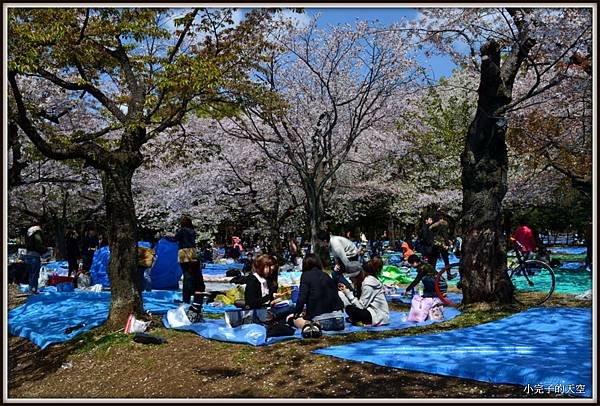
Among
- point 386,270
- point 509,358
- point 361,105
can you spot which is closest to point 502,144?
point 509,358

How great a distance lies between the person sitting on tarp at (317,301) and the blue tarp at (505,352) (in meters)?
0.70

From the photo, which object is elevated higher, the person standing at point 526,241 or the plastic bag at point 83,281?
the person standing at point 526,241

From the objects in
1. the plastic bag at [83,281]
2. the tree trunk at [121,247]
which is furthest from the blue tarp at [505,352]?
the plastic bag at [83,281]

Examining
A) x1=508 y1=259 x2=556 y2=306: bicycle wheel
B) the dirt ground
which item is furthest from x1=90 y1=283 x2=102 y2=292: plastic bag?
x1=508 y1=259 x2=556 y2=306: bicycle wheel

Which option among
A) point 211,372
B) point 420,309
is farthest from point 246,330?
point 420,309

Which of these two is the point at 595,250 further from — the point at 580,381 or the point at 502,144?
the point at 502,144

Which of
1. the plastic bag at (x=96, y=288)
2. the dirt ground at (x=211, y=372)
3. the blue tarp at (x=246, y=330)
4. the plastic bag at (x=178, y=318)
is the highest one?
the plastic bag at (x=96, y=288)

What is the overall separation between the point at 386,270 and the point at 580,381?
409 inches

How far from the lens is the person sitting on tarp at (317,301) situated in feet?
22.9

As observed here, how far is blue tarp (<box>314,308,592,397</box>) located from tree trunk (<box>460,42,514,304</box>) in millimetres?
1157

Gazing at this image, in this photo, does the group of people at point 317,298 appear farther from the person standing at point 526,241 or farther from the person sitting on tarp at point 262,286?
the person standing at point 526,241

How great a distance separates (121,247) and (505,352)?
17.6 ft

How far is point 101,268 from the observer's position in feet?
40.9

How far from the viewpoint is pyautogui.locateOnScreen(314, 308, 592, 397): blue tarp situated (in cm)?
485
